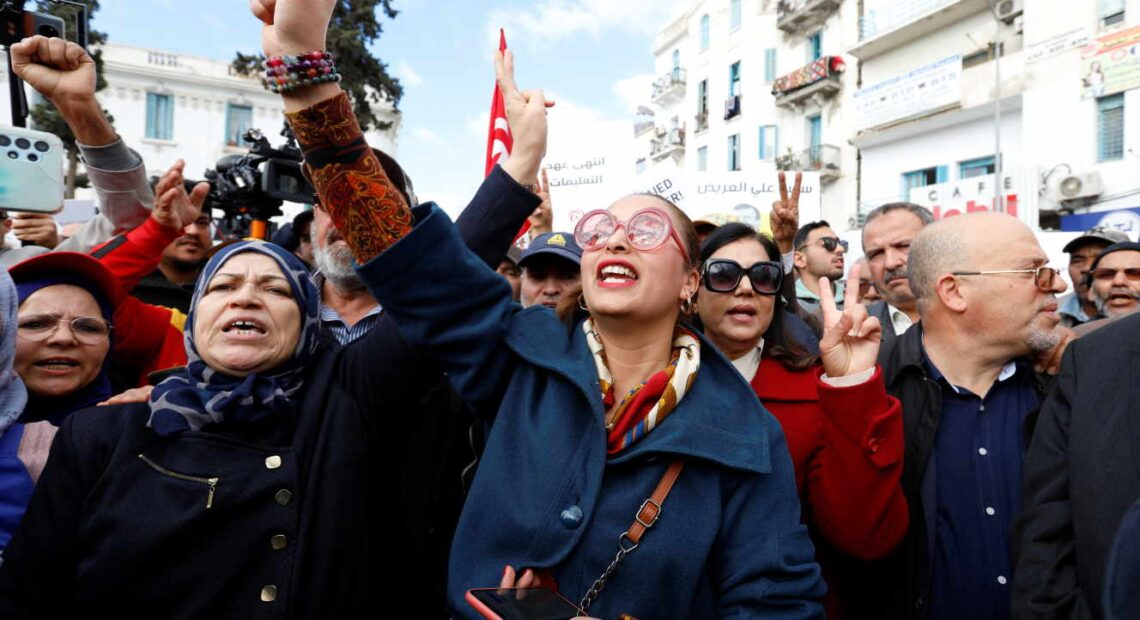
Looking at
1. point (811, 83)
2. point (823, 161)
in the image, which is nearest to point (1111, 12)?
point (823, 161)

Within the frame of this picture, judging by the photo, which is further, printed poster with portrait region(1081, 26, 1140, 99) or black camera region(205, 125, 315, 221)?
printed poster with portrait region(1081, 26, 1140, 99)

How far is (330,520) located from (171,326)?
146 centimetres

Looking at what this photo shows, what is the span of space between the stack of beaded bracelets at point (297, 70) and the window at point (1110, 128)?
18868mm

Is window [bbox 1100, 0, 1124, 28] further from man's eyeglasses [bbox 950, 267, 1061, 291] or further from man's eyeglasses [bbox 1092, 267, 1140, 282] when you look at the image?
man's eyeglasses [bbox 950, 267, 1061, 291]

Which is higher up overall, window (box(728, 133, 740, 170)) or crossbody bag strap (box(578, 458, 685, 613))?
window (box(728, 133, 740, 170))

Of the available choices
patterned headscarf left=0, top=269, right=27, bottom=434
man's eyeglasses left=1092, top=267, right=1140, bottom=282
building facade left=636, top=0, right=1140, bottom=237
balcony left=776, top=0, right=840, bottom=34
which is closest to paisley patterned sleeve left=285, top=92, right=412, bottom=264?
patterned headscarf left=0, top=269, right=27, bottom=434

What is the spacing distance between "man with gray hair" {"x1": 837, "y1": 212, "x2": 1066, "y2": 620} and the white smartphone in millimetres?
2382

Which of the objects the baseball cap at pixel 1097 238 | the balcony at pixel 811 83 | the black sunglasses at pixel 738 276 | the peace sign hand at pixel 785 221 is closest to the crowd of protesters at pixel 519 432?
the black sunglasses at pixel 738 276

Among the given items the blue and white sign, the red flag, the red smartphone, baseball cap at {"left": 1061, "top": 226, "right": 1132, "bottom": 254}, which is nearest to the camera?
the red smartphone

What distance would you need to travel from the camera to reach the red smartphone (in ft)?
4.45

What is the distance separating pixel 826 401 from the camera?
6.58 feet

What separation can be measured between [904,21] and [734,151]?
867cm

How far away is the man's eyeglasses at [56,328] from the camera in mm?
2180

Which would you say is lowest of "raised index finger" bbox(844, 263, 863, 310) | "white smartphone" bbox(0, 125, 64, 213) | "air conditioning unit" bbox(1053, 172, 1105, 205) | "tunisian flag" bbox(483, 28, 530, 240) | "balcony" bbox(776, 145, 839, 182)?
"raised index finger" bbox(844, 263, 863, 310)
